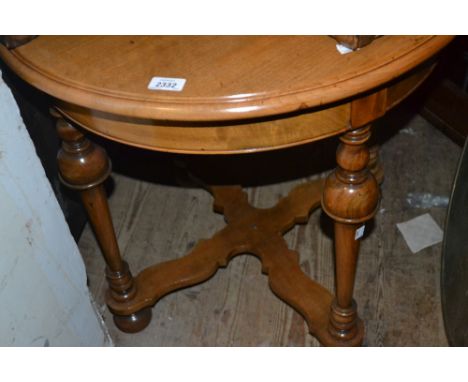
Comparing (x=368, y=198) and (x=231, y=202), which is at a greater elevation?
(x=368, y=198)

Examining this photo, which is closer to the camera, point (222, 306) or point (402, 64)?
point (402, 64)

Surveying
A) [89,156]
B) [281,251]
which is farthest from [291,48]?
[281,251]

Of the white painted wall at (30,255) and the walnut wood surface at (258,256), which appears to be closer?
the white painted wall at (30,255)

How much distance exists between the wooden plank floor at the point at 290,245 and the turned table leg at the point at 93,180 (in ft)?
0.44

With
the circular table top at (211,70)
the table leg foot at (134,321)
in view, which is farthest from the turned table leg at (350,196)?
the table leg foot at (134,321)

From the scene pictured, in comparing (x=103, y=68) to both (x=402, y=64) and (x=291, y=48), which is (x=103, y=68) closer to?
(x=291, y=48)

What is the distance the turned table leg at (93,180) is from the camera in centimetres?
94

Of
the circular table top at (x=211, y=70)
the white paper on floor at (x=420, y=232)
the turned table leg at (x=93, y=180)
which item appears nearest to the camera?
the circular table top at (x=211, y=70)

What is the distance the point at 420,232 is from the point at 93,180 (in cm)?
67

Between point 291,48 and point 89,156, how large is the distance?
0.36 meters

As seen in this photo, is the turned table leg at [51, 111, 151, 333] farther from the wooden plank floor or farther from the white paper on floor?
the white paper on floor

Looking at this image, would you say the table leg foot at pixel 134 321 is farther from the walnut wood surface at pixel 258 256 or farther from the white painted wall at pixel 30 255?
the white painted wall at pixel 30 255

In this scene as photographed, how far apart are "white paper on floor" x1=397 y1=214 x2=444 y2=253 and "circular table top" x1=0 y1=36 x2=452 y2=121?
633mm

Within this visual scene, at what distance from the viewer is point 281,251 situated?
1.23 metres
